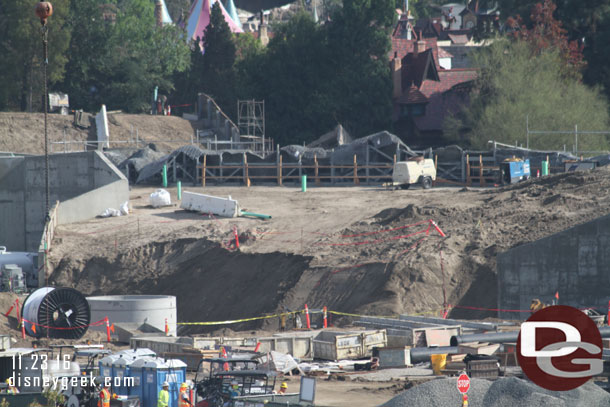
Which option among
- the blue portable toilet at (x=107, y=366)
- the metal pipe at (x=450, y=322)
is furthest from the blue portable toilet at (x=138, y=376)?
the metal pipe at (x=450, y=322)

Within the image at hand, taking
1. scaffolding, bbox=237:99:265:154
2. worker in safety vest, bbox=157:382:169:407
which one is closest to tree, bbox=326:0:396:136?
scaffolding, bbox=237:99:265:154

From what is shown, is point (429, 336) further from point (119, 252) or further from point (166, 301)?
point (119, 252)

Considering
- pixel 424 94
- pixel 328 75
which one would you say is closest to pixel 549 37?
pixel 424 94

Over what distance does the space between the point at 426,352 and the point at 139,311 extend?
12.8m

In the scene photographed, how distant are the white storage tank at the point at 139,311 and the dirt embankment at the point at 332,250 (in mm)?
3846

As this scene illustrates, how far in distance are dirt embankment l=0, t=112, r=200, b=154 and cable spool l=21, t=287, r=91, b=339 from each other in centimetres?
3403

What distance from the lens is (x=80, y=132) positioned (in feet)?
245

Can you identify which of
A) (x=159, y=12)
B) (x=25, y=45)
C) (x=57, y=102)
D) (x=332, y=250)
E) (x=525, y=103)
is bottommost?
(x=332, y=250)

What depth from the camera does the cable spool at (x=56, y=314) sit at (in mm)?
35719

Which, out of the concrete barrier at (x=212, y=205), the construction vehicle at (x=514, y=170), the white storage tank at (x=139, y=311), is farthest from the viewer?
the construction vehicle at (x=514, y=170)

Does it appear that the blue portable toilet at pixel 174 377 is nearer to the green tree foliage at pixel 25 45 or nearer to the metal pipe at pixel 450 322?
the metal pipe at pixel 450 322

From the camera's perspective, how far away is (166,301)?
38875mm

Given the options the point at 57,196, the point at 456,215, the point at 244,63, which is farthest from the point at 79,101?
the point at 456,215

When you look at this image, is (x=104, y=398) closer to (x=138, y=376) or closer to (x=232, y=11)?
(x=138, y=376)
